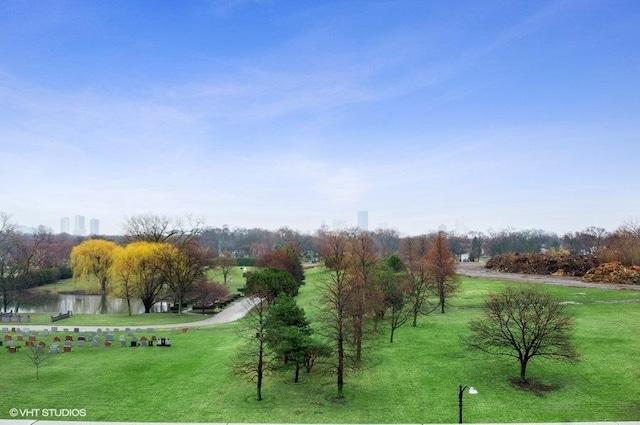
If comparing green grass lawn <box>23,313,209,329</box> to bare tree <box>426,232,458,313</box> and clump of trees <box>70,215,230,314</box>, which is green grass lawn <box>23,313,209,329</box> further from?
bare tree <box>426,232,458,313</box>

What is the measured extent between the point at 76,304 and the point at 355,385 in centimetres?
5459

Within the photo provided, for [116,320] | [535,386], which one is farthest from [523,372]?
[116,320]

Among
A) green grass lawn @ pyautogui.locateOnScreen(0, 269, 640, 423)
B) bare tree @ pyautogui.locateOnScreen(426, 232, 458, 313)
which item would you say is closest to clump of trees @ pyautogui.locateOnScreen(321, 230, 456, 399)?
bare tree @ pyautogui.locateOnScreen(426, 232, 458, 313)

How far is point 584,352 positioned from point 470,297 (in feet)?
75.6

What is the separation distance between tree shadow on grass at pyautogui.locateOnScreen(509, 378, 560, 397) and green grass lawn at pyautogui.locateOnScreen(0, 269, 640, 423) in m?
0.25

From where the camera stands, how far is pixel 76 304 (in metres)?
66.2

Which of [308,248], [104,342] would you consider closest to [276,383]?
[104,342]

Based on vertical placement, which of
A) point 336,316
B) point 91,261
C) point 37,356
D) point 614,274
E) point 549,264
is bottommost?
point 37,356

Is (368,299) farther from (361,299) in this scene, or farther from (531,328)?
(531,328)

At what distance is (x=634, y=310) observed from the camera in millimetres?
42188

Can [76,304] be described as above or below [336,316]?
below

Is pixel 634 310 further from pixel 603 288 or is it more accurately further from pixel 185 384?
pixel 185 384

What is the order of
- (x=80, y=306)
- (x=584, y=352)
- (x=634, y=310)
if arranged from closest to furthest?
(x=584, y=352)
(x=634, y=310)
(x=80, y=306)

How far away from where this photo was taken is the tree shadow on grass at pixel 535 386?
24.3 metres
